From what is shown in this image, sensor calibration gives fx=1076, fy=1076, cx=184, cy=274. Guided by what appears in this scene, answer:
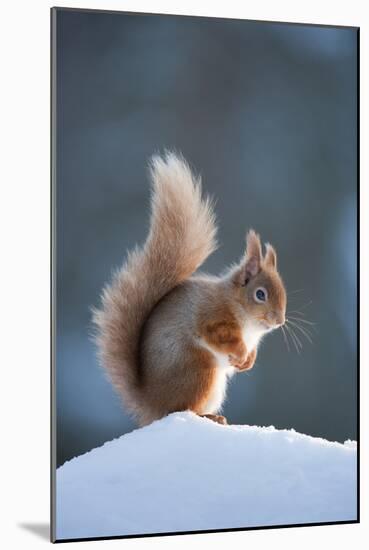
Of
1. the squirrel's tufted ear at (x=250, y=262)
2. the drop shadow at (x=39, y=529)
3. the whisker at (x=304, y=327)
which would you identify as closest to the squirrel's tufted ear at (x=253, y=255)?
the squirrel's tufted ear at (x=250, y=262)

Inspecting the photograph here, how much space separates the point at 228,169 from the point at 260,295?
1.47 ft

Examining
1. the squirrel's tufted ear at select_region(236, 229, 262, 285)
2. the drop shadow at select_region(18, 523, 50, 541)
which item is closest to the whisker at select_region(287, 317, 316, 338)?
the squirrel's tufted ear at select_region(236, 229, 262, 285)

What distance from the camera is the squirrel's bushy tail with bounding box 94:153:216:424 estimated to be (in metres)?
3.43

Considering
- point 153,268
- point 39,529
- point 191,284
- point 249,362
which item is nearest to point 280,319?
point 249,362

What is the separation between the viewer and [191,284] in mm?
3461

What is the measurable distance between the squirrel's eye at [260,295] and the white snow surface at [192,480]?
42cm

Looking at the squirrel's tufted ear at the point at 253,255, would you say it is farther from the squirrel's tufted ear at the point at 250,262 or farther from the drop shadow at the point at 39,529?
the drop shadow at the point at 39,529

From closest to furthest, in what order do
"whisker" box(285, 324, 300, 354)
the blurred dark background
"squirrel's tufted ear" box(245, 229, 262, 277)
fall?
the blurred dark background, "squirrel's tufted ear" box(245, 229, 262, 277), "whisker" box(285, 324, 300, 354)

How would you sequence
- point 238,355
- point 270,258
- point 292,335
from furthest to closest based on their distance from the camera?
1. point 292,335
2. point 270,258
3. point 238,355

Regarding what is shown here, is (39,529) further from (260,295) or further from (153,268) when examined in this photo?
(260,295)

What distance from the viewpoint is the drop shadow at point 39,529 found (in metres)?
3.39

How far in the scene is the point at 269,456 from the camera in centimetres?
352

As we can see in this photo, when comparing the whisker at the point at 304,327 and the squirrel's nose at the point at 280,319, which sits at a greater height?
the whisker at the point at 304,327

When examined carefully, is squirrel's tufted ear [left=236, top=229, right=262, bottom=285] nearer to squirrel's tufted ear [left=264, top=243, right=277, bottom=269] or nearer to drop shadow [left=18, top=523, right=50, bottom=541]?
squirrel's tufted ear [left=264, top=243, right=277, bottom=269]
